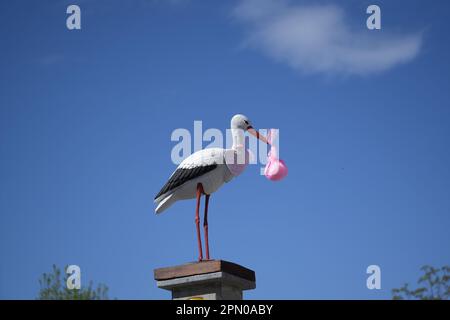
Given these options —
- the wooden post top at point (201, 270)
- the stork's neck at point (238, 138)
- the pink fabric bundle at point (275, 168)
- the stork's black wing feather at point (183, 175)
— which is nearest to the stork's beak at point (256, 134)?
the stork's neck at point (238, 138)

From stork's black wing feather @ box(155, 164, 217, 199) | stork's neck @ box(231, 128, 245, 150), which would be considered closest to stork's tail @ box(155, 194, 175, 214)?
stork's black wing feather @ box(155, 164, 217, 199)

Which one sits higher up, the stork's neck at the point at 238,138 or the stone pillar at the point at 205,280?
the stork's neck at the point at 238,138

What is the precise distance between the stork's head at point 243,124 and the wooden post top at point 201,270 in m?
2.37

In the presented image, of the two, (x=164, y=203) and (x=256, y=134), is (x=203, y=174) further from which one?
(x=256, y=134)

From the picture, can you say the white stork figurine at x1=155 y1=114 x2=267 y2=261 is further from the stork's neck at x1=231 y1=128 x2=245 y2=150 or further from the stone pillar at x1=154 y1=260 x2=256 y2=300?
the stone pillar at x1=154 y1=260 x2=256 y2=300

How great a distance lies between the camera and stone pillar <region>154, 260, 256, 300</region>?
9.91 metres

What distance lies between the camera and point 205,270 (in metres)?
9.99

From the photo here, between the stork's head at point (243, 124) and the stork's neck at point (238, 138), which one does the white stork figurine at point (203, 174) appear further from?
the stork's head at point (243, 124)

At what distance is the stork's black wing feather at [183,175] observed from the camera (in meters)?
11.0

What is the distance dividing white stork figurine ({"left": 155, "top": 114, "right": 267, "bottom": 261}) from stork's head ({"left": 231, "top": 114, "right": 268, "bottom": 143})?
0.63 ft

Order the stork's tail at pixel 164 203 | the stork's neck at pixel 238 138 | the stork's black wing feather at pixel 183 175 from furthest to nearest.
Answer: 1. the stork's neck at pixel 238 138
2. the stork's tail at pixel 164 203
3. the stork's black wing feather at pixel 183 175

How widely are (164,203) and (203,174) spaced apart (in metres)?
0.83
